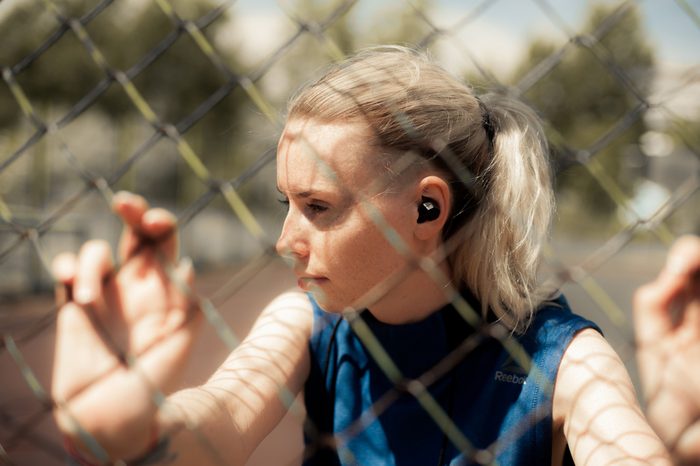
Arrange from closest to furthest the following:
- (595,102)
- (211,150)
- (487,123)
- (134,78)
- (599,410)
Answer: (599,410) → (487,123) → (134,78) → (211,150) → (595,102)

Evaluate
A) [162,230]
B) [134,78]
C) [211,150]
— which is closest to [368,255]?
[162,230]

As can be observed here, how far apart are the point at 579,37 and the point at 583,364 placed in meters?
0.37

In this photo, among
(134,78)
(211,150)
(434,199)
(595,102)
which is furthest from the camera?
(595,102)

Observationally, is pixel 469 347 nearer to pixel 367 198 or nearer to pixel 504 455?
pixel 504 455

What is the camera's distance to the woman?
2.58 ft

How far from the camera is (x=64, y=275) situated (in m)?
0.61

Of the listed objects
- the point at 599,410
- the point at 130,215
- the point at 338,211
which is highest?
the point at 130,215

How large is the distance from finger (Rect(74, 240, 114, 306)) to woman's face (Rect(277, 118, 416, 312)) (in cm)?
23

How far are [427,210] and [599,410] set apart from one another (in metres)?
0.30

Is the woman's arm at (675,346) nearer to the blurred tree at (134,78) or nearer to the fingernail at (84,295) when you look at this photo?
the fingernail at (84,295)

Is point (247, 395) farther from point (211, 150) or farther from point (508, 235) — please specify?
point (211, 150)

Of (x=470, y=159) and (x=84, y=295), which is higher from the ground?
(x=84, y=295)

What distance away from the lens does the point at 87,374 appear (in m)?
0.61

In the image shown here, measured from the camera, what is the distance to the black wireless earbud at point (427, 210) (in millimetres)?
864
